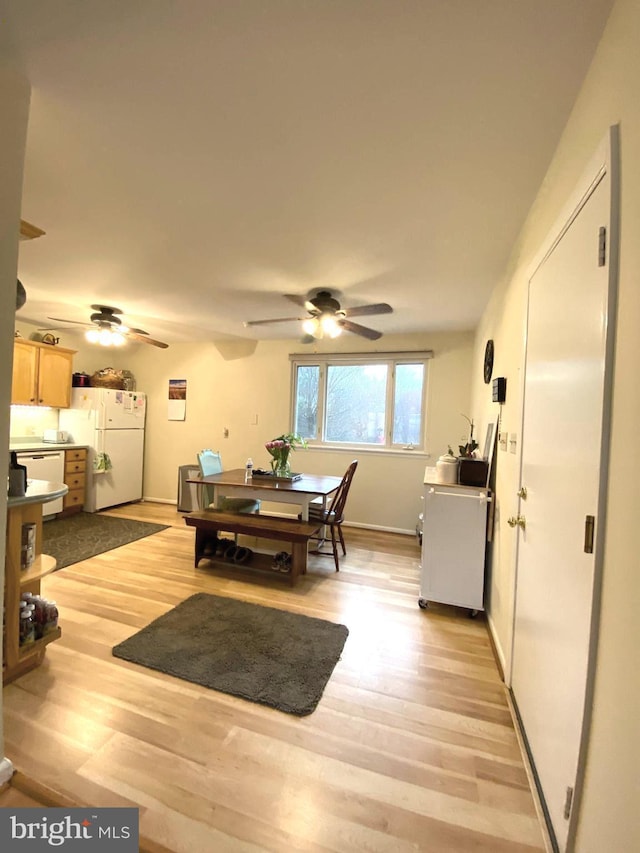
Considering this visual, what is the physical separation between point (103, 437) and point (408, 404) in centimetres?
409

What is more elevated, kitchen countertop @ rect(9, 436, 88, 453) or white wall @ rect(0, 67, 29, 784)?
white wall @ rect(0, 67, 29, 784)

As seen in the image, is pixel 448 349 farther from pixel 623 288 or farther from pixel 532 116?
pixel 623 288

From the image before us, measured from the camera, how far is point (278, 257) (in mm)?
A: 2445

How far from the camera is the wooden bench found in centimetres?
290

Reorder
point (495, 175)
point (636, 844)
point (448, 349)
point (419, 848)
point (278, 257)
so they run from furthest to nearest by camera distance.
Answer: point (448, 349) < point (278, 257) < point (495, 175) < point (419, 848) < point (636, 844)

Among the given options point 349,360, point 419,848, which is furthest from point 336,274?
point 419,848

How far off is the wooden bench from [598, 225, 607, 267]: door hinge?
2.49 meters

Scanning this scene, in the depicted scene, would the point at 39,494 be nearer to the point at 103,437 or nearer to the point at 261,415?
the point at 261,415

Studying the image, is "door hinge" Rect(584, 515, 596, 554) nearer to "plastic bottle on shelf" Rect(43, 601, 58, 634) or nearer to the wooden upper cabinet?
"plastic bottle on shelf" Rect(43, 601, 58, 634)

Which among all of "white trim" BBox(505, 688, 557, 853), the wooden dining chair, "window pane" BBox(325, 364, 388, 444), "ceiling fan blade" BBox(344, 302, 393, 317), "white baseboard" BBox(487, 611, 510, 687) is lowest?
"white trim" BBox(505, 688, 557, 853)

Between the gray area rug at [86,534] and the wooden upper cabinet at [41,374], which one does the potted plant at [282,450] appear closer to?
the gray area rug at [86,534]

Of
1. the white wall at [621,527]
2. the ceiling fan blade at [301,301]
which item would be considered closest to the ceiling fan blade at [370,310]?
the ceiling fan blade at [301,301]

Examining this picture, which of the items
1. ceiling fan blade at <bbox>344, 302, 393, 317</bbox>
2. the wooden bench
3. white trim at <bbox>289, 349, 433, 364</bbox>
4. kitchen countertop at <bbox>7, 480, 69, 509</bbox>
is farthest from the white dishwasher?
ceiling fan blade at <bbox>344, 302, 393, 317</bbox>

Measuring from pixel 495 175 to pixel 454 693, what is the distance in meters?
2.45
